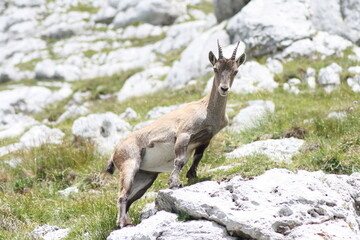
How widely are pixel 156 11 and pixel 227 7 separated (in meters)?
36.3

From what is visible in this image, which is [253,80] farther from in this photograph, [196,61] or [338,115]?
[338,115]

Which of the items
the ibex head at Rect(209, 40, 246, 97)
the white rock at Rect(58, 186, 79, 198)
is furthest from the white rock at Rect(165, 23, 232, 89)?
the ibex head at Rect(209, 40, 246, 97)

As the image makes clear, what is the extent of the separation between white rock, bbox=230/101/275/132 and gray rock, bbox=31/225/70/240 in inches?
232

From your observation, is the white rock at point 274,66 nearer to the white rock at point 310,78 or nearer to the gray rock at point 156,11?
the white rock at point 310,78

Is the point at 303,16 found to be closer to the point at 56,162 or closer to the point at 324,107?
the point at 324,107

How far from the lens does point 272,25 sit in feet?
66.0

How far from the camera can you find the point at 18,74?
52719mm

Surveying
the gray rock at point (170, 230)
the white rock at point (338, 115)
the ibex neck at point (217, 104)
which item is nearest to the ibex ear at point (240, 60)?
the ibex neck at point (217, 104)

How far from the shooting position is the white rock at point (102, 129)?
12947 millimetres

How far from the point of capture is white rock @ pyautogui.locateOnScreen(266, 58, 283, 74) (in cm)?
1833

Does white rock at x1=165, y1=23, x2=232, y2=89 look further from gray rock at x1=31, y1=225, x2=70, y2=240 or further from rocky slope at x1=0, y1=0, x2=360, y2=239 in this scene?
gray rock at x1=31, y1=225, x2=70, y2=240

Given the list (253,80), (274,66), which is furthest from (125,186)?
(274,66)

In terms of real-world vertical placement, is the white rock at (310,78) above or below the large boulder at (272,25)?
below

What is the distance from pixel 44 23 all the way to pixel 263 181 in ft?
247
